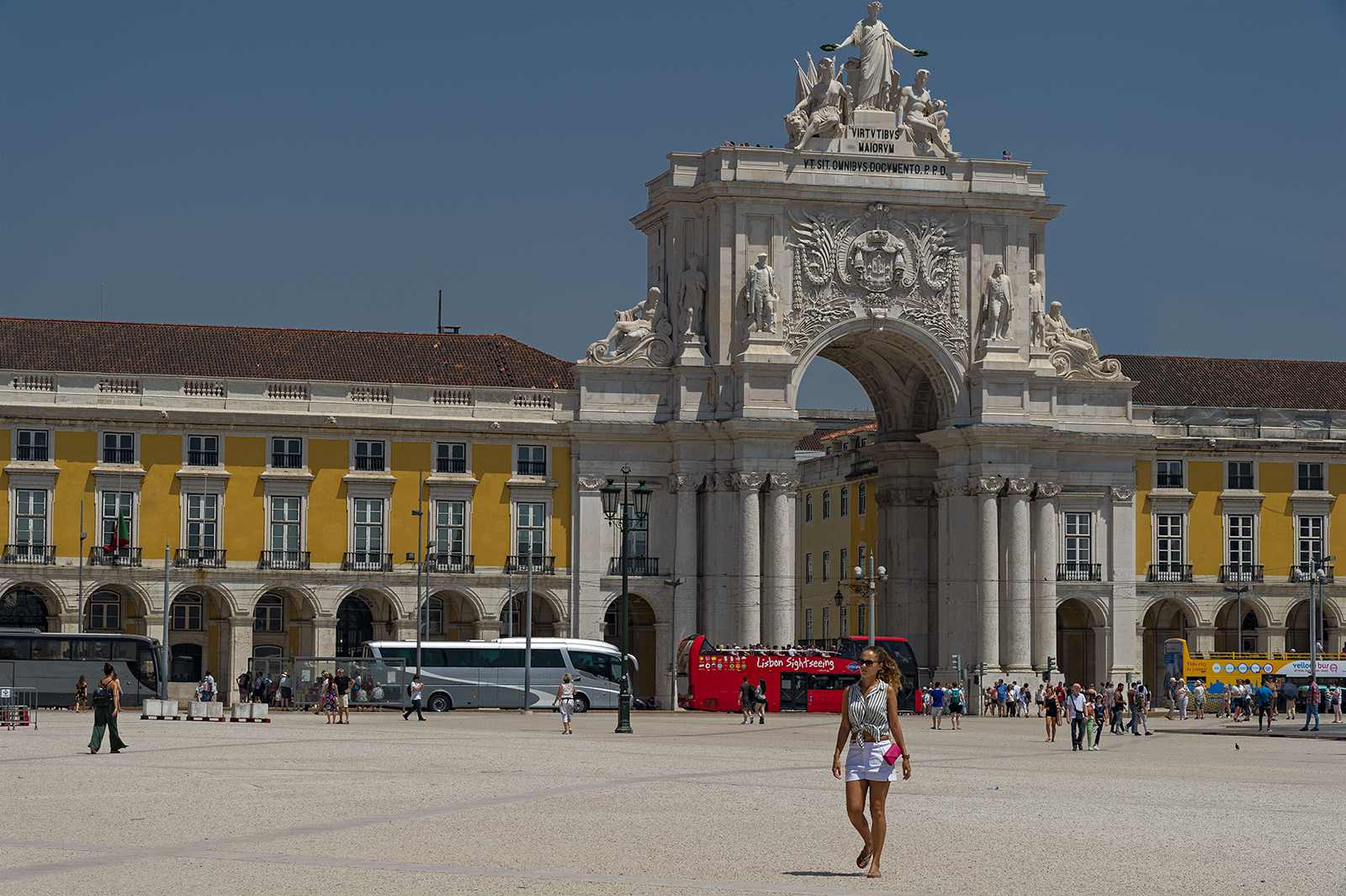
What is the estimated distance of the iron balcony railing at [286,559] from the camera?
74.0m

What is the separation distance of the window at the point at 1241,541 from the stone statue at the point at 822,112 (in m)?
22.2

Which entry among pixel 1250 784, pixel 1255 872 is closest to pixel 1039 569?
pixel 1250 784

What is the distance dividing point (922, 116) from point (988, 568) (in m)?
16.8

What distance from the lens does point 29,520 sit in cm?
7206

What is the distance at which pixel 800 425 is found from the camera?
75062 mm

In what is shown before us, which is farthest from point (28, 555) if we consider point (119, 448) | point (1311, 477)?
point (1311, 477)

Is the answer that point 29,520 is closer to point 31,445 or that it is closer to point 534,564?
point 31,445

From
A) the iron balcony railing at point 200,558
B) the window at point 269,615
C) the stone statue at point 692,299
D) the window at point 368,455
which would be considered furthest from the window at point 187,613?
the stone statue at point 692,299

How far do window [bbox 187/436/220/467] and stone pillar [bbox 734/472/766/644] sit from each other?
60.2 feet

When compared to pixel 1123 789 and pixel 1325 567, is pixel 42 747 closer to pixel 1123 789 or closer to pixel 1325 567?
pixel 1123 789

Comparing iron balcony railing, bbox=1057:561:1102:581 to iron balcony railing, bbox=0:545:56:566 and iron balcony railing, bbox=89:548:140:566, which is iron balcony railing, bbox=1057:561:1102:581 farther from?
iron balcony railing, bbox=0:545:56:566

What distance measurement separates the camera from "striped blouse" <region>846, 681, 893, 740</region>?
2062 cm

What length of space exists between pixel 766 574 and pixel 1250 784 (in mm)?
42949

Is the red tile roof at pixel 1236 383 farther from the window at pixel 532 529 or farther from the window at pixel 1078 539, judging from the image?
the window at pixel 532 529
